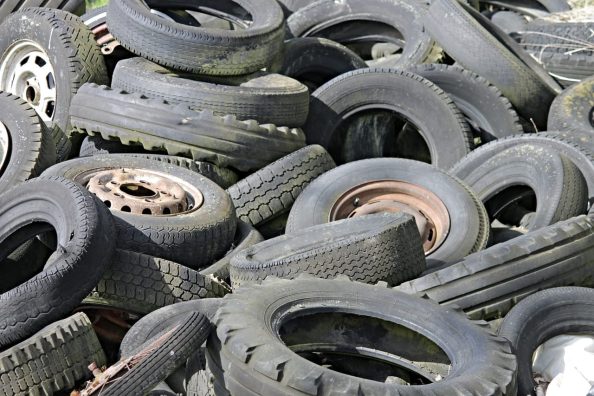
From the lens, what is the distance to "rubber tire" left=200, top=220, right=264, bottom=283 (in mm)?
5742

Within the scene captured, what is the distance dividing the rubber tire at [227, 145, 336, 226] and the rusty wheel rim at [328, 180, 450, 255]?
30cm

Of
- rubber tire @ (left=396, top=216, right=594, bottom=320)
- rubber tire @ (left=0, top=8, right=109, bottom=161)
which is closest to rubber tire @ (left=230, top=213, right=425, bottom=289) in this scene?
rubber tire @ (left=396, top=216, right=594, bottom=320)

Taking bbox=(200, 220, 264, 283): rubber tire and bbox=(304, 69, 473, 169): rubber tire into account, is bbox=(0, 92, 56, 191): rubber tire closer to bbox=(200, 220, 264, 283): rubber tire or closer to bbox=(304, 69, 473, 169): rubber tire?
bbox=(200, 220, 264, 283): rubber tire

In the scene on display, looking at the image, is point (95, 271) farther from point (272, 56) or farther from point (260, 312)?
point (272, 56)

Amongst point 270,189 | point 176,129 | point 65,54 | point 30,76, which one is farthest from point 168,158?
point 30,76

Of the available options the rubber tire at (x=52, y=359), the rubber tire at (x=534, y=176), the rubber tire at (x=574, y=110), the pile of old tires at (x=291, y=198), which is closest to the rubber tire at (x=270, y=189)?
the pile of old tires at (x=291, y=198)

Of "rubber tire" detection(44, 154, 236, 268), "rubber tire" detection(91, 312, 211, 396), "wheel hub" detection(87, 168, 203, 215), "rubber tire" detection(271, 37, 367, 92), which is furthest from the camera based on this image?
"rubber tire" detection(271, 37, 367, 92)

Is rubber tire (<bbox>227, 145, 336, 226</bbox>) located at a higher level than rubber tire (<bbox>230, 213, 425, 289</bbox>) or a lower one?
lower

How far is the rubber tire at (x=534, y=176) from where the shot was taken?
631 cm

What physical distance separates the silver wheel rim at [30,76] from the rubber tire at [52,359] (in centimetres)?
303

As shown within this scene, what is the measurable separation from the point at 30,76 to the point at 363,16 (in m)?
2.90

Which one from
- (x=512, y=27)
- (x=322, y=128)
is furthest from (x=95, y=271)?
A: (x=512, y=27)

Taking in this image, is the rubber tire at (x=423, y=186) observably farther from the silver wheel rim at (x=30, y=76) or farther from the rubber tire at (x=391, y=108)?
the silver wheel rim at (x=30, y=76)

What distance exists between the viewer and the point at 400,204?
6.54 metres
